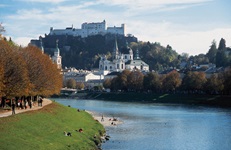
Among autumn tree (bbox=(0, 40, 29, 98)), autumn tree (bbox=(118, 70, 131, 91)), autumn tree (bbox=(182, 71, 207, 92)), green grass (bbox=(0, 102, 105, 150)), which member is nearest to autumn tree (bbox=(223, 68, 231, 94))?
autumn tree (bbox=(182, 71, 207, 92))

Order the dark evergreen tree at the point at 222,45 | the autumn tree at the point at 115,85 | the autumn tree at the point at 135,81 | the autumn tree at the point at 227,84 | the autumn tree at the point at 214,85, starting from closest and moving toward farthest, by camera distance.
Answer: the autumn tree at the point at 227,84 → the autumn tree at the point at 214,85 → the autumn tree at the point at 135,81 → the autumn tree at the point at 115,85 → the dark evergreen tree at the point at 222,45

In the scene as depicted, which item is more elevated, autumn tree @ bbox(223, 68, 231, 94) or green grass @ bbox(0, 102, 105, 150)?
autumn tree @ bbox(223, 68, 231, 94)

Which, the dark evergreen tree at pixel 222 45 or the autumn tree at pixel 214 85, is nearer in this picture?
the autumn tree at pixel 214 85

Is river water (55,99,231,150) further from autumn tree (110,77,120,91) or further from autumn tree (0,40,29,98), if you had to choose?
autumn tree (110,77,120,91)

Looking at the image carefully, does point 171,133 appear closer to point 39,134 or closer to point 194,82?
point 39,134

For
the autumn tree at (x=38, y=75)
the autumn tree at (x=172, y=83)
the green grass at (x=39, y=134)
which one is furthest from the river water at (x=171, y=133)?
the autumn tree at (x=172, y=83)

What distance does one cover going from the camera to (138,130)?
56.6 m

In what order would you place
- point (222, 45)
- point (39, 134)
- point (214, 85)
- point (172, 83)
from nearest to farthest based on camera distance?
point (39, 134) < point (214, 85) < point (172, 83) < point (222, 45)

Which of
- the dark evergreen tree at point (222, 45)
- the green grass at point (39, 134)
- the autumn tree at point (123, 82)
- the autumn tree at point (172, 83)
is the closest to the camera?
the green grass at point (39, 134)

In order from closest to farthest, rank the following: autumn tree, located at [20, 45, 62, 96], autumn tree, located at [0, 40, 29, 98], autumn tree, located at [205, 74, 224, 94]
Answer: autumn tree, located at [0, 40, 29, 98], autumn tree, located at [20, 45, 62, 96], autumn tree, located at [205, 74, 224, 94]

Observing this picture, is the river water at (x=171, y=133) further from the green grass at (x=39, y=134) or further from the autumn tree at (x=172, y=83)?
the autumn tree at (x=172, y=83)

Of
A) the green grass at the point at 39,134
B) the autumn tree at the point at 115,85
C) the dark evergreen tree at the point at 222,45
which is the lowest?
the green grass at the point at 39,134

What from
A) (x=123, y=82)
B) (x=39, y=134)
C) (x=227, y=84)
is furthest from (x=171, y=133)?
(x=123, y=82)

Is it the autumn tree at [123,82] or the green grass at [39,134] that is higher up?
the autumn tree at [123,82]
